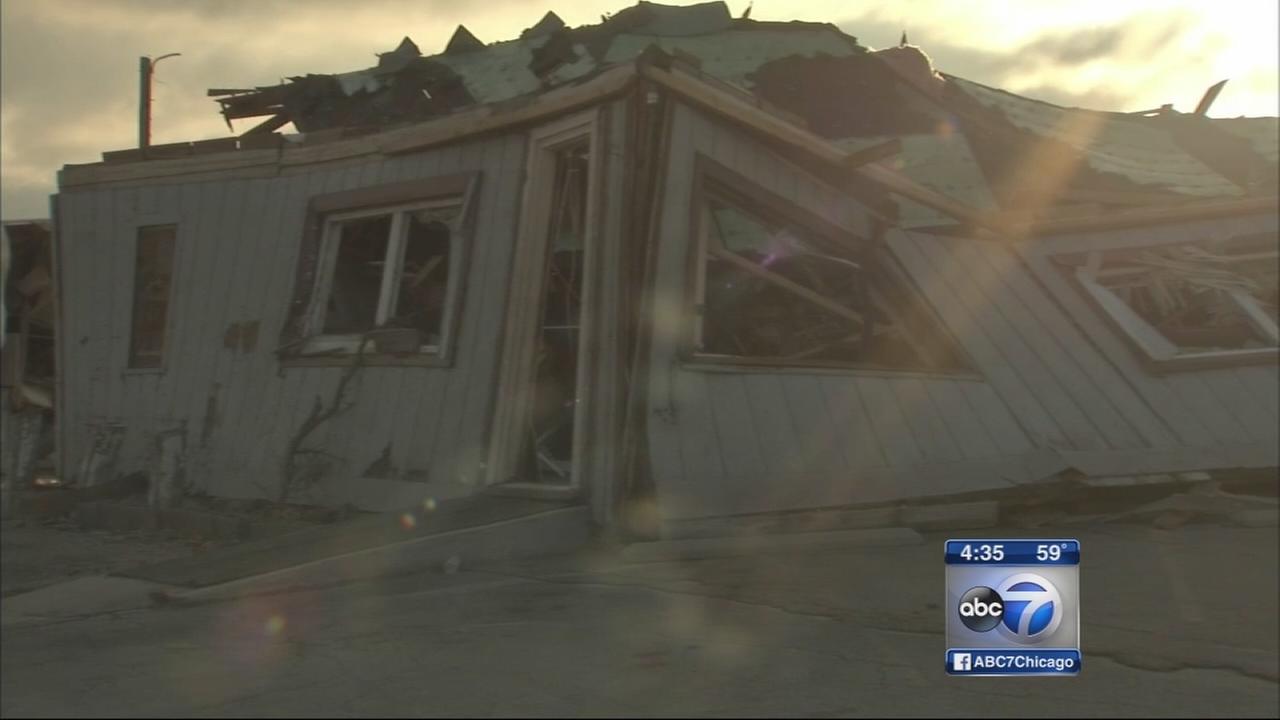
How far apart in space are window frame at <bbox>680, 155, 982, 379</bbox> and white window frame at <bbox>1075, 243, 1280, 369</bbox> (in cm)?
149

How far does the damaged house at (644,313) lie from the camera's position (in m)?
7.20

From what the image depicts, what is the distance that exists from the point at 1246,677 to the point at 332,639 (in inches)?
140

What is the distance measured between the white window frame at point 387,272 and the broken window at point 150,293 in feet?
6.65

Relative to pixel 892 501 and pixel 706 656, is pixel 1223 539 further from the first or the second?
pixel 706 656

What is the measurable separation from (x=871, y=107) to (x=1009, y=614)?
9814mm

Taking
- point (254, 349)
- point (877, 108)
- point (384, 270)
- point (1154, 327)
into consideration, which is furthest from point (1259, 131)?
point (254, 349)

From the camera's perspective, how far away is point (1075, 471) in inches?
294

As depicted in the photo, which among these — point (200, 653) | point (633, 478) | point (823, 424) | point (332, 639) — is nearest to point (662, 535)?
point (633, 478)

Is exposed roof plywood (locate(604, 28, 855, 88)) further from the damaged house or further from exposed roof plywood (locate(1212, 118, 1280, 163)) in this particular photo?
exposed roof plywood (locate(1212, 118, 1280, 163))

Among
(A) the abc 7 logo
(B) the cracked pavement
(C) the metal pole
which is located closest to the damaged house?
(B) the cracked pavement

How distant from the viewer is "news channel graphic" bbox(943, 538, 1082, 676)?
3.77m

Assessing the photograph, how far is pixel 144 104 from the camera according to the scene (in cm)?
1959

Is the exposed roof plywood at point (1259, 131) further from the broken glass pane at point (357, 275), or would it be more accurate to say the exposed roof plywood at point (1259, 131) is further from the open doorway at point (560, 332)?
the broken glass pane at point (357, 275)

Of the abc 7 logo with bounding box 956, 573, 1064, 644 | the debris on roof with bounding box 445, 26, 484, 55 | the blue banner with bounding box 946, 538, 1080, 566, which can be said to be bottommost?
the abc 7 logo with bounding box 956, 573, 1064, 644
